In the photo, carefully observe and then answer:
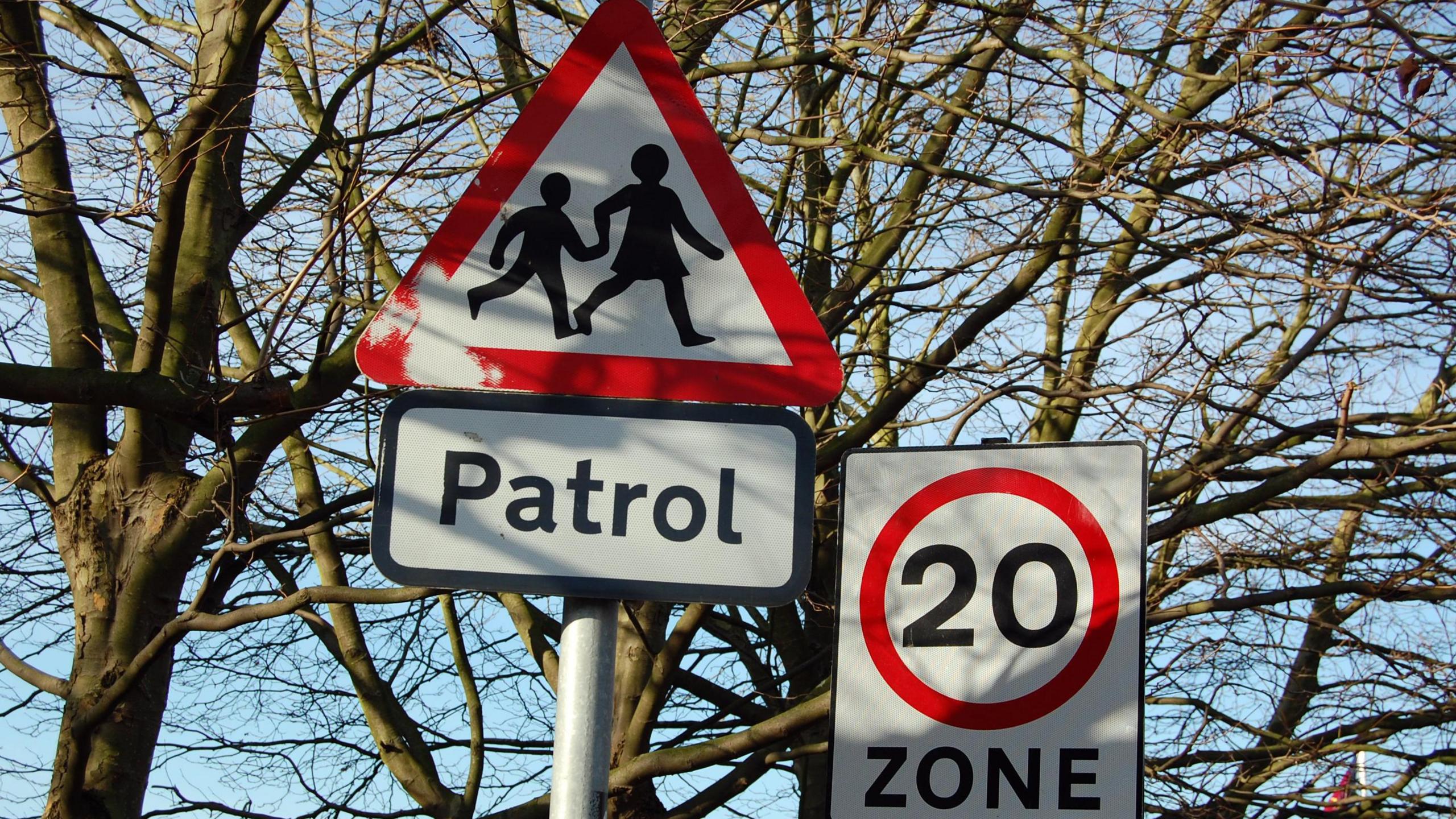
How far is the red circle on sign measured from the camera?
2.22 metres

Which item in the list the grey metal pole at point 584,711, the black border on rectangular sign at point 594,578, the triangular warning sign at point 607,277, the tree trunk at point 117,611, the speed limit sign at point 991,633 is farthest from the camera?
the tree trunk at point 117,611

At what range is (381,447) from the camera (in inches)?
71.8

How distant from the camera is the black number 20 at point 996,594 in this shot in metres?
2.26

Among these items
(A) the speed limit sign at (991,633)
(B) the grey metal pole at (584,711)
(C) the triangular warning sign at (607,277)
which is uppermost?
(C) the triangular warning sign at (607,277)

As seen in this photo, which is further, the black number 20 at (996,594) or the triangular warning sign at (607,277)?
the black number 20 at (996,594)

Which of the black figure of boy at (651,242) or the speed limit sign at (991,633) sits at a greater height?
the black figure of boy at (651,242)

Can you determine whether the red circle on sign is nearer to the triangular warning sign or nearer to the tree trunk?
the triangular warning sign

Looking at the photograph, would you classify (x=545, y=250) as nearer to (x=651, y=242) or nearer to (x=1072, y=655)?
(x=651, y=242)

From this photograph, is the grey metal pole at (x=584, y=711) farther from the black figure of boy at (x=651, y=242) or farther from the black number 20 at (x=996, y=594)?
the black number 20 at (x=996, y=594)

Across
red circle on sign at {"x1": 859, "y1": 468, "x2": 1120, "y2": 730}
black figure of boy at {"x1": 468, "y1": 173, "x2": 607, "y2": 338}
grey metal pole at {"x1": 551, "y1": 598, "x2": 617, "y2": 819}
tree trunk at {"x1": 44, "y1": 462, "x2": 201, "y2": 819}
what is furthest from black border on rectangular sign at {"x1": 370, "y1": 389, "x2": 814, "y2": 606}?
tree trunk at {"x1": 44, "y1": 462, "x2": 201, "y2": 819}

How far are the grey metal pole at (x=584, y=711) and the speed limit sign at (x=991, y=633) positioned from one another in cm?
65

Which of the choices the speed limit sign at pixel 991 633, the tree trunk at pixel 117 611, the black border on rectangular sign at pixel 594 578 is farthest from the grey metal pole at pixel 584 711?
the tree trunk at pixel 117 611

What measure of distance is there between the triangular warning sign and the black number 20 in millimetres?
481

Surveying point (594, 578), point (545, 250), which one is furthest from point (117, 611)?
point (594, 578)
